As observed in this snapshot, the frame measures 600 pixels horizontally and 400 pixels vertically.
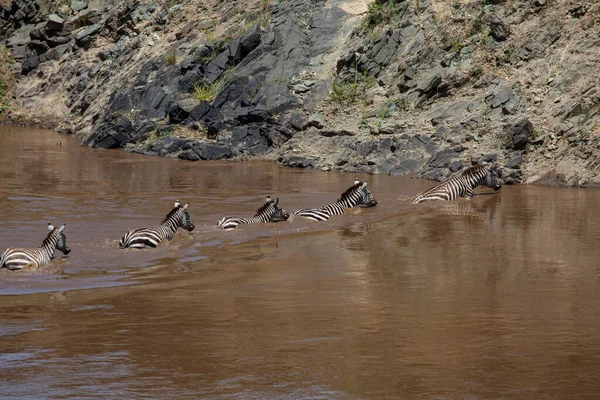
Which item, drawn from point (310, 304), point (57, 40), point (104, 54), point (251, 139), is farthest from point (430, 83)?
point (57, 40)

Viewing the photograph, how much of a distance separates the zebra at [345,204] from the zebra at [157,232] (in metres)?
2.70

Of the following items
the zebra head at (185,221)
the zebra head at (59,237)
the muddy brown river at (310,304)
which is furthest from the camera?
the zebra head at (185,221)

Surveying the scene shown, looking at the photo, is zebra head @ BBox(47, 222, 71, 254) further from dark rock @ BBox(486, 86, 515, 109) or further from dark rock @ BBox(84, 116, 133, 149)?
dark rock @ BBox(84, 116, 133, 149)

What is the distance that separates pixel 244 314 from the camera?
33.4 ft

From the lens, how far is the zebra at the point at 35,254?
12.4 metres

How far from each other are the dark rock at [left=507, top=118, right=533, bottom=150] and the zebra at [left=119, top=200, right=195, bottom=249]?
10.5m

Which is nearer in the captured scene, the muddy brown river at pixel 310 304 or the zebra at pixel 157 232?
the muddy brown river at pixel 310 304

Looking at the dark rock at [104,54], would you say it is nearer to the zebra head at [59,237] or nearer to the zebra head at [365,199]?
the zebra head at [365,199]

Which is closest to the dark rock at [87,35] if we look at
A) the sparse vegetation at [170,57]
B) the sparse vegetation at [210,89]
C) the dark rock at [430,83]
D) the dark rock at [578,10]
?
the sparse vegetation at [170,57]

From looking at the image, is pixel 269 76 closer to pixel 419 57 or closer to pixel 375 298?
pixel 419 57

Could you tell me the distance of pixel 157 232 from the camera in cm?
1471

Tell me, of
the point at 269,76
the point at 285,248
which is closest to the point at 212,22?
the point at 269,76

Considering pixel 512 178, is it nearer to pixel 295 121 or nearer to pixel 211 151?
pixel 295 121

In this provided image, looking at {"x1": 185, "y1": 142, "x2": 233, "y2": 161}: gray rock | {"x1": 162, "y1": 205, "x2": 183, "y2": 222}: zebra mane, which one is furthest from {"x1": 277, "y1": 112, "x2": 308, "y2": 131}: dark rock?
{"x1": 162, "y1": 205, "x2": 183, "y2": 222}: zebra mane
